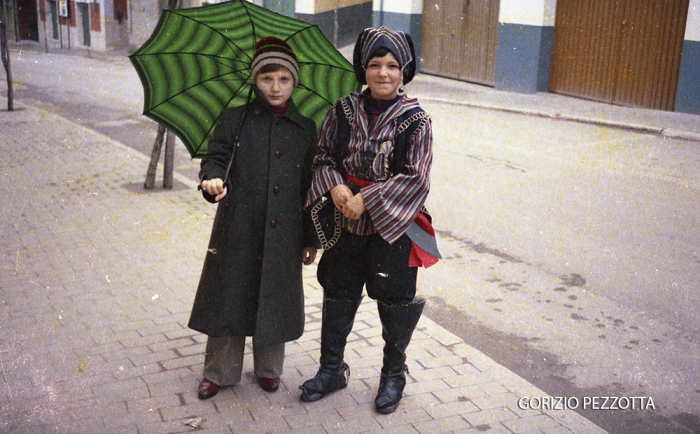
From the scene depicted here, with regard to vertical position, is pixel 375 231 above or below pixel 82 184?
above

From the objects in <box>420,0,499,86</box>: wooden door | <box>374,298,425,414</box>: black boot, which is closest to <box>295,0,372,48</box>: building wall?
<box>420,0,499,86</box>: wooden door

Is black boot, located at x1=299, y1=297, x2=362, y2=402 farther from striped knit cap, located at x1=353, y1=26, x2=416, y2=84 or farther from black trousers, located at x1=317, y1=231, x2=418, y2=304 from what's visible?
striped knit cap, located at x1=353, y1=26, x2=416, y2=84

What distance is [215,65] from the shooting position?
12.3ft

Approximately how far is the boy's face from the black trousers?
0.72 meters

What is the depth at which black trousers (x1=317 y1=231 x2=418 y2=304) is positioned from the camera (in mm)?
3514

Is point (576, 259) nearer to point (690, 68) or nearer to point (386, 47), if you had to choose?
point (386, 47)

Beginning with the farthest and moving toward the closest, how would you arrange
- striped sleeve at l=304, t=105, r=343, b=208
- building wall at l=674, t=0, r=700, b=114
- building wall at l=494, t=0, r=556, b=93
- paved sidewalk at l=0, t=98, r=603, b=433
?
building wall at l=494, t=0, r=556, b=93 < building wall at l=674, t=0, r=700, b=114 < paved sidewalk at l=0, t=98, r=603, b=433 < striped sleeve at l=304, t=105, r=343, b=208

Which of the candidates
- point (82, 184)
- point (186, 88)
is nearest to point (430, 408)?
point (186, 88)

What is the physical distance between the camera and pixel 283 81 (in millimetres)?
3590

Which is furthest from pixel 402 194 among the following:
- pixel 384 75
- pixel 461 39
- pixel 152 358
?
pixel 461 39

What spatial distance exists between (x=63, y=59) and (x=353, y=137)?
2707 cm

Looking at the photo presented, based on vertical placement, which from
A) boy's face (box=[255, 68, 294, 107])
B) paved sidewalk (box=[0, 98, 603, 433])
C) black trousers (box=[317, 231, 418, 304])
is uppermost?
boy's face (box=[255, 68, 294, 107])

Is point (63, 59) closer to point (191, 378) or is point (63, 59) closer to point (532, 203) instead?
point (532, 203)

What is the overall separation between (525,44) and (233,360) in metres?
14.1
